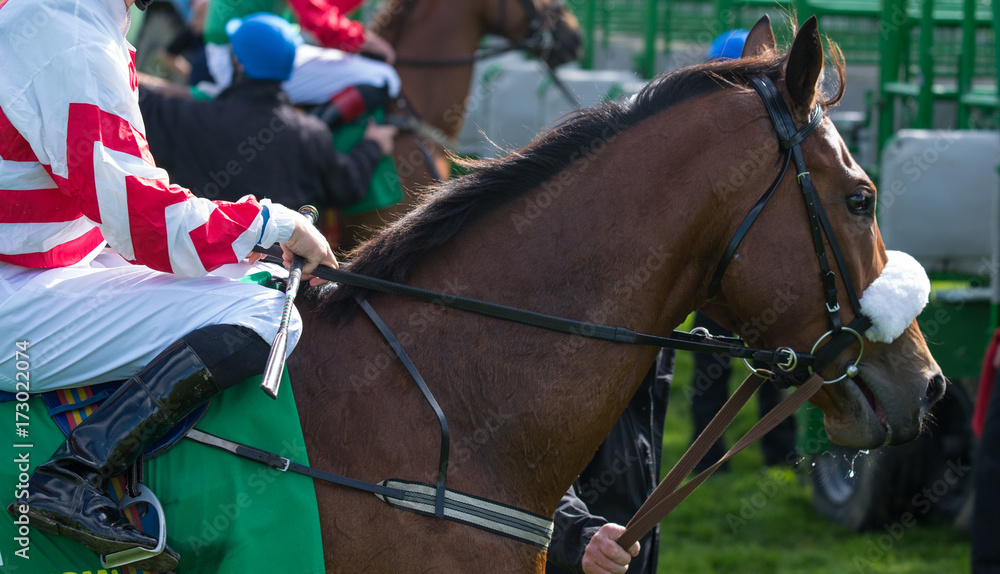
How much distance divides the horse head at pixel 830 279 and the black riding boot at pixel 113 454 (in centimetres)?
112

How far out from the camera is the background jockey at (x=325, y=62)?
5.12 meters

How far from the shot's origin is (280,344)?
1.66 metres

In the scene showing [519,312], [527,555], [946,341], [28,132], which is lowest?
[946,341]

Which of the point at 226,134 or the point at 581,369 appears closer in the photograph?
the point at 581,369

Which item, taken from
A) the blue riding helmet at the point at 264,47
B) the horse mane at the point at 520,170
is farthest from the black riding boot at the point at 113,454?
the blue riding helmet at the point at 264,47

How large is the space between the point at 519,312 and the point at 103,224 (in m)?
0.81

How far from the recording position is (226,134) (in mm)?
4453

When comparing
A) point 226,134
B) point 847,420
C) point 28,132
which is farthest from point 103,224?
point 226,134

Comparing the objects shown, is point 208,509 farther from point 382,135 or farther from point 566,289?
point 382,135

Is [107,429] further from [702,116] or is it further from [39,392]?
[702,116]

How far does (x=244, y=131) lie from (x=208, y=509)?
3109mm

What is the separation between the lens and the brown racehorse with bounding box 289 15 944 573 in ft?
5.88

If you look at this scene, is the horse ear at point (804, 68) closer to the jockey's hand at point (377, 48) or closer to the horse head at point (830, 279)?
the horse head at point (830, 279)

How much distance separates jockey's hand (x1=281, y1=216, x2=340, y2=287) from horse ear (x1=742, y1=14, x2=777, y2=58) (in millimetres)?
1143
